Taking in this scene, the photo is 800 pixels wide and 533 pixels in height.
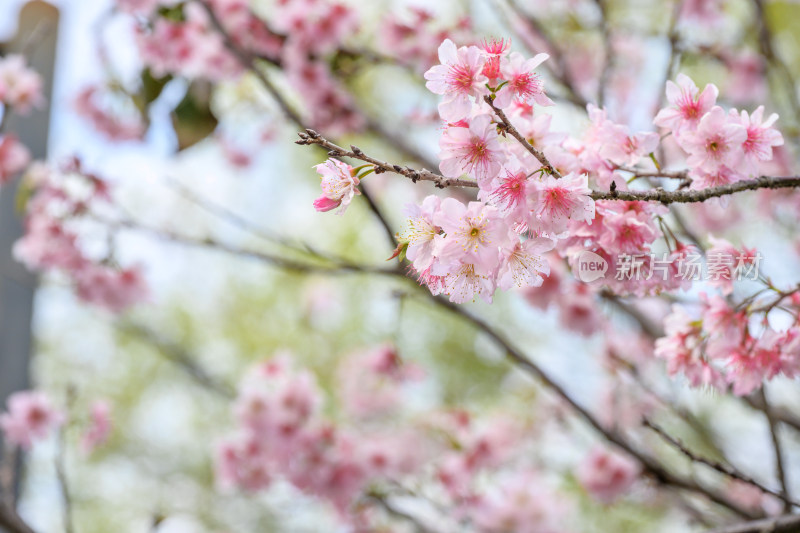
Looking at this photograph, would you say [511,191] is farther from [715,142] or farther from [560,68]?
[560,68]

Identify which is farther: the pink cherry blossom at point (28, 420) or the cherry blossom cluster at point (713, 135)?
the pink cherry blossom at point (28, 420)

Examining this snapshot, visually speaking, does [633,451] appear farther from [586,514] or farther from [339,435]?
[586,514]

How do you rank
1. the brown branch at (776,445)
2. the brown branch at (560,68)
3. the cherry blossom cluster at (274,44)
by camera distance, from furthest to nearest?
1. the cherry blossom cluster at (274,44)
2. the brown branch at (560,68)
3. the brown branch at (776,445)

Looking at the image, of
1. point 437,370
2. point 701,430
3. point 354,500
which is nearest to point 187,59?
point 354,500

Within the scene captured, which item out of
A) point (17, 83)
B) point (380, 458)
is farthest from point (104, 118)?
point (380, 458)

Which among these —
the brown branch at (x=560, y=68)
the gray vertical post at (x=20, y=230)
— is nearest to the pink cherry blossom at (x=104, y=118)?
the gray vertical post at (x=20, y=230)

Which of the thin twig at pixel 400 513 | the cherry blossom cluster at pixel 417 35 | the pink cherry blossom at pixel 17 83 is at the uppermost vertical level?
the cherry blossom cluster at pixel 417 35

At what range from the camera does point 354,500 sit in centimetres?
208

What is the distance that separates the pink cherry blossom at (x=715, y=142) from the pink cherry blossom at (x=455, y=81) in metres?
0.27

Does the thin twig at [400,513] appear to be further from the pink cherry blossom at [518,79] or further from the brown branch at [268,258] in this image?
the pink cherry blossom at [518,79]

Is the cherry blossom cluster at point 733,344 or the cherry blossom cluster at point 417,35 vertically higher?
the cherry blossom cluster at point 417,35

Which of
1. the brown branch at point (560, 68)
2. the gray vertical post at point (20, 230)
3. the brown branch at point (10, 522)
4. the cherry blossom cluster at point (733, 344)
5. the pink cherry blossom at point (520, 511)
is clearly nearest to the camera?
the cherry blossom cluster at point (733, 344)

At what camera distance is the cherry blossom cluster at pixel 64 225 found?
1.81m

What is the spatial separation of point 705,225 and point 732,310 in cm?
201
